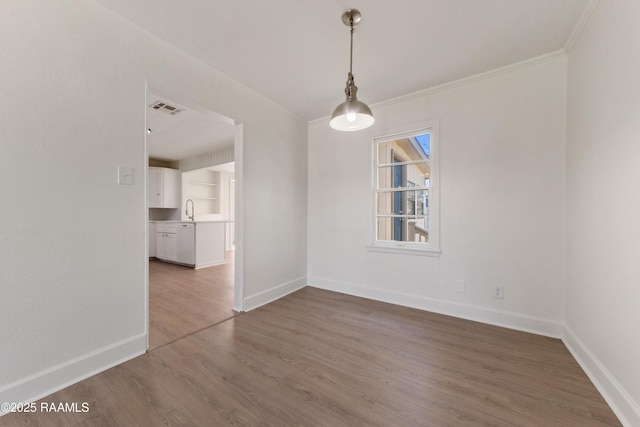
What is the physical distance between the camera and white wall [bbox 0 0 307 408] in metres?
1.47

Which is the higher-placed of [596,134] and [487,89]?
[487,89]

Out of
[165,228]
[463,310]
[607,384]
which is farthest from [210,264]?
[607,384]

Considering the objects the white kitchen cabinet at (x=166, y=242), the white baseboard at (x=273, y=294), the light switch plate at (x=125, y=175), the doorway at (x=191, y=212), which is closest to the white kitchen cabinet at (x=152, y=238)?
the doorway at (x=191, y=212)

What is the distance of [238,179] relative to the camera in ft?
9.62

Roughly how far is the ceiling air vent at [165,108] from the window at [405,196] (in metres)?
2.82

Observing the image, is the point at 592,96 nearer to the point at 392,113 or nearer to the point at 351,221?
the point at 392,113

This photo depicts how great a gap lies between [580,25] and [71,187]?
388cm

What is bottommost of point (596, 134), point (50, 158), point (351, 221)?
point (351, 221)

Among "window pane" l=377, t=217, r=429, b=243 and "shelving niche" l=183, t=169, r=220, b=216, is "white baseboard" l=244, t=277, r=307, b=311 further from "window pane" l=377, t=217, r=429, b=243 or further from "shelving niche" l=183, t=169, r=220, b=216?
"shelving niche" l=183, t=169, r=220, b=216

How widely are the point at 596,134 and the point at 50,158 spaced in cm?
366

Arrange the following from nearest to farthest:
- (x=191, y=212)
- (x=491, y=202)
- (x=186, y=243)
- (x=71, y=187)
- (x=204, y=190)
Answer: (x=71, y=187), (x=491, y=202), (x=186, y=243), (x=191, y=212), (x=204, y=190)

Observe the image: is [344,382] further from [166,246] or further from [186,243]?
[166,246]

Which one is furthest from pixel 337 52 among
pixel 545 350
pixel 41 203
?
pixel 545 350

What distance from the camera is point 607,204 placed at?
5.30 feet
